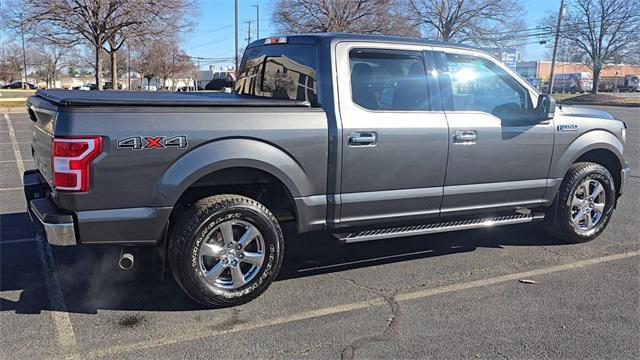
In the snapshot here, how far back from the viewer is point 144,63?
5484cm

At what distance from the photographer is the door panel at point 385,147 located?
14.0ft

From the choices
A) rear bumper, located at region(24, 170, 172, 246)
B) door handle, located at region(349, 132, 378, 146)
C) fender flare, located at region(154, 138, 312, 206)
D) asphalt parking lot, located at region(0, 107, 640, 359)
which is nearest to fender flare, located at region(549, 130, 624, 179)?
asphalt parking lot, located at region(0, 107, 640, 359)

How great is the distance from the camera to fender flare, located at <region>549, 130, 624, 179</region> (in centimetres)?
531

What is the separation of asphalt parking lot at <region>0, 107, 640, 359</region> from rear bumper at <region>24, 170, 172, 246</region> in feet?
1.86

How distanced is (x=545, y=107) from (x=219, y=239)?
10.4ft

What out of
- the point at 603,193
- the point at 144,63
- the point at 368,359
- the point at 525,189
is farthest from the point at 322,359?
the point at 144,63

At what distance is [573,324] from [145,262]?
3.15m

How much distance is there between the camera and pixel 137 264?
4.12m

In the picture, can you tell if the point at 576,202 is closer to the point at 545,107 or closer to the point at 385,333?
the point at 545,107

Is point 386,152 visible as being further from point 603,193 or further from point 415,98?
point 603,193

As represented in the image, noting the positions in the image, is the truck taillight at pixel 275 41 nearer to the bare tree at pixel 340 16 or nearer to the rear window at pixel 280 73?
the rear window at pixel 280 73

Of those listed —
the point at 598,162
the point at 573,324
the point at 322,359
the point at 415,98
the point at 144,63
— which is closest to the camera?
the point at 322,359

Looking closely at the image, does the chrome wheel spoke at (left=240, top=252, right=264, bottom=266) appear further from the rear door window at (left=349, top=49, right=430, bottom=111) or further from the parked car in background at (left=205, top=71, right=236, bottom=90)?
the parked car in background at (left=205, top=71, right=236, bottom=90)

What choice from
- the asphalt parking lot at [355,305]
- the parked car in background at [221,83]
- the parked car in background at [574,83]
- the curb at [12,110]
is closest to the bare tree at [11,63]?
the curb at [12,110]
